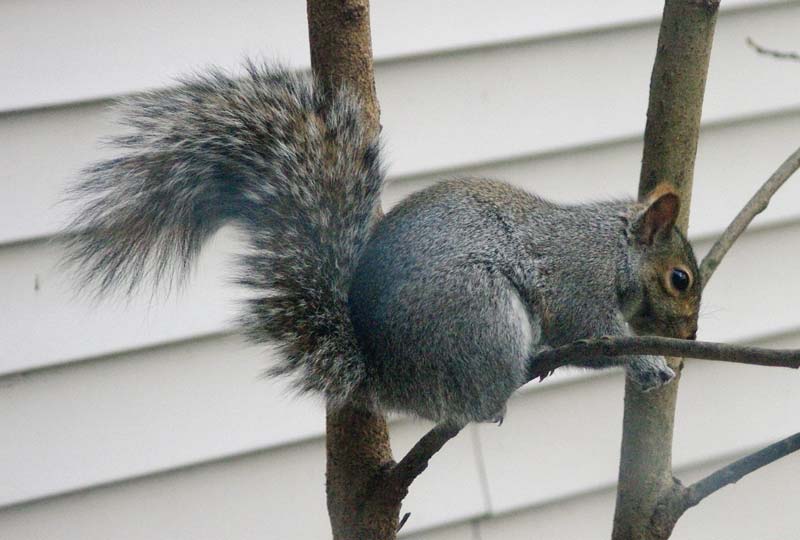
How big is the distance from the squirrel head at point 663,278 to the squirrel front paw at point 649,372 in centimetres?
26

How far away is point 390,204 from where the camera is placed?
249 centimetres

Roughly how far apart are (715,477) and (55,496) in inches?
60.8

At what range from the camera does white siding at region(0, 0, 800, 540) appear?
2.27 metres

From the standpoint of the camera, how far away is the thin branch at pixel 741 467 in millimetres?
1311

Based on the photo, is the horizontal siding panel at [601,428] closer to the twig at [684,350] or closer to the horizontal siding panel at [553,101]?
the horizontal siding panel at [553,101]

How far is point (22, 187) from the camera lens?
2244mm

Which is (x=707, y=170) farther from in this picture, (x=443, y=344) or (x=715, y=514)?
(x=443, y=344)

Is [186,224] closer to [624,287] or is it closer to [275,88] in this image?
[275,88]

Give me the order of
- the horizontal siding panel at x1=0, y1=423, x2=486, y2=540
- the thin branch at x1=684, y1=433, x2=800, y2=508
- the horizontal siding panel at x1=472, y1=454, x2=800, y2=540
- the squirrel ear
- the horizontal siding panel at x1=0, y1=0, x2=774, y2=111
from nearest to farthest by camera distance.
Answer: the thin branch at x1=684, y1=433, x2=800, y2=508 → the squirrel ear → the horizontal siding panel at x1=0, y1=0, x2=774, y2=111 → the horizontal siding panel at x1=0, y1=423, x2=486, y2=540 → the horizontal siding panel at x1=472, y1=454, x2=800, y2=540

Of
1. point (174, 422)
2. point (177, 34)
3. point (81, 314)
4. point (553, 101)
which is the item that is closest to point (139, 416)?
point (174, 422)

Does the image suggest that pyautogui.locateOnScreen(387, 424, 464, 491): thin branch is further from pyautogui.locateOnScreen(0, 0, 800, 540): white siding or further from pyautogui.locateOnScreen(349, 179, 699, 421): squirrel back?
pyautogui.locateOnScreen(0, 0, 800, 540): white siding

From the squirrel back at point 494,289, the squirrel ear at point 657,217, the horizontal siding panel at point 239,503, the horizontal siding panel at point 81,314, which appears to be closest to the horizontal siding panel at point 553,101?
the horizontal siding panel at point 81,314

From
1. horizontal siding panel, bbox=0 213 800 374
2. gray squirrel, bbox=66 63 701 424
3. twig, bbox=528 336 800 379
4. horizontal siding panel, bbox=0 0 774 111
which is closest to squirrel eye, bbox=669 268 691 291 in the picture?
gray squirrel, bbox=66 63 701 424

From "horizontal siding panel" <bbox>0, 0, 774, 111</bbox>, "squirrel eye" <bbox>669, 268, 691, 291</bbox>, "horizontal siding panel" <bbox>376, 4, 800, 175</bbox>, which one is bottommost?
"squirrel eye" <bbox>669, 268, 691, 291</bbox>
